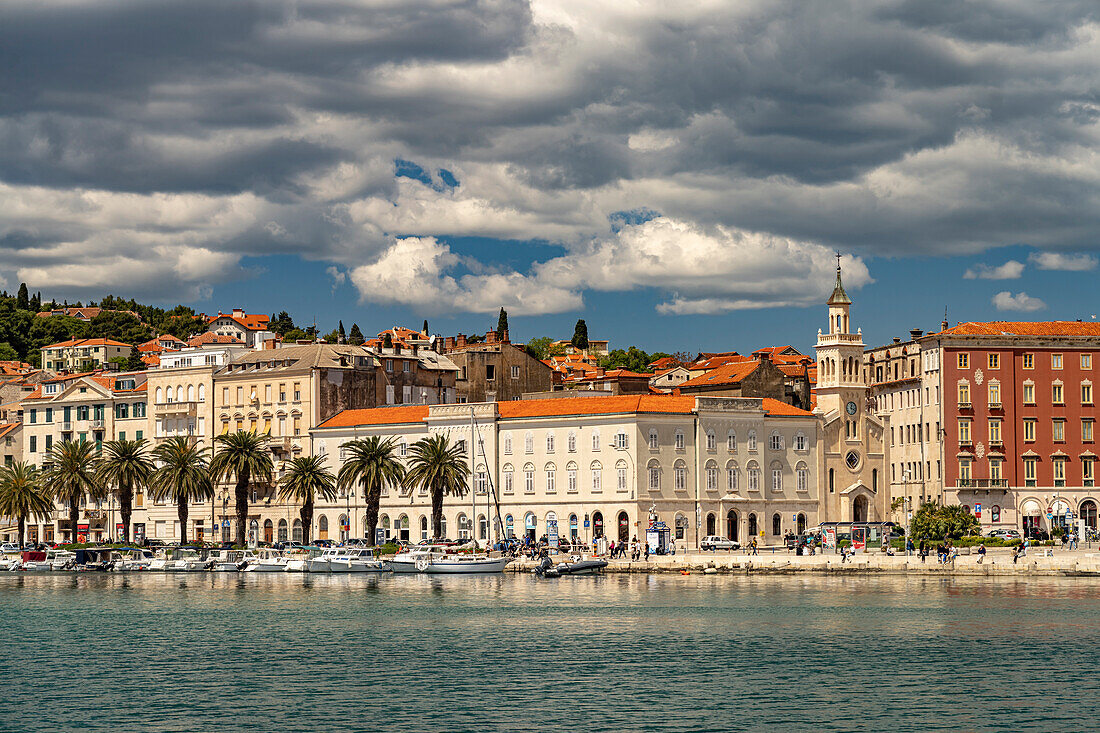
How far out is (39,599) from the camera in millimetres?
99125

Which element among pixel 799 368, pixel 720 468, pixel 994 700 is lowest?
pixel 994 700

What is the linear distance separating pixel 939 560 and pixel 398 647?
50.9 m

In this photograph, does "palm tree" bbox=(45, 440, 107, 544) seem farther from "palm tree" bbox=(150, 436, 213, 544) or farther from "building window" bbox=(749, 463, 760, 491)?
"building window" bbox=(749, 463, 760, 491)

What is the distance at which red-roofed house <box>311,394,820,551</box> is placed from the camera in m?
131

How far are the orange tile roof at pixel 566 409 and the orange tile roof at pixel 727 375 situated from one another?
5.58 metres

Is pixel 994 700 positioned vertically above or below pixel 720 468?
below

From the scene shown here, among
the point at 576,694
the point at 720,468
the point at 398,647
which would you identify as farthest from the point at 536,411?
the point at 576,694

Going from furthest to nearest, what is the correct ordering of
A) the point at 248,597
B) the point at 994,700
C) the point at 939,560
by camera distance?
the point at 939,560 → the point at 248,597 → the point at 994,700

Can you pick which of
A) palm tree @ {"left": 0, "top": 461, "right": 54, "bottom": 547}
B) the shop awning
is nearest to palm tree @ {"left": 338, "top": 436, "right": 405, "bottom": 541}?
palm tree @ {"left": 0, "top": 461, "right": 54, "bottom": 547}

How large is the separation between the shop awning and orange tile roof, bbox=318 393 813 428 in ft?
63.8

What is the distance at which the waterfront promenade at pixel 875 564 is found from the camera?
104688mm

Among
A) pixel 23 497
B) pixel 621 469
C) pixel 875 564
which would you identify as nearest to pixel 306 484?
pixel 621 469

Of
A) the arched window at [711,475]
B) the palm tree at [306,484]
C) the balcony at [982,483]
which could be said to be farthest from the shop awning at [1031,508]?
the palm tree at [306,484]

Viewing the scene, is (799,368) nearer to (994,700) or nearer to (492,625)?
(492,625)
